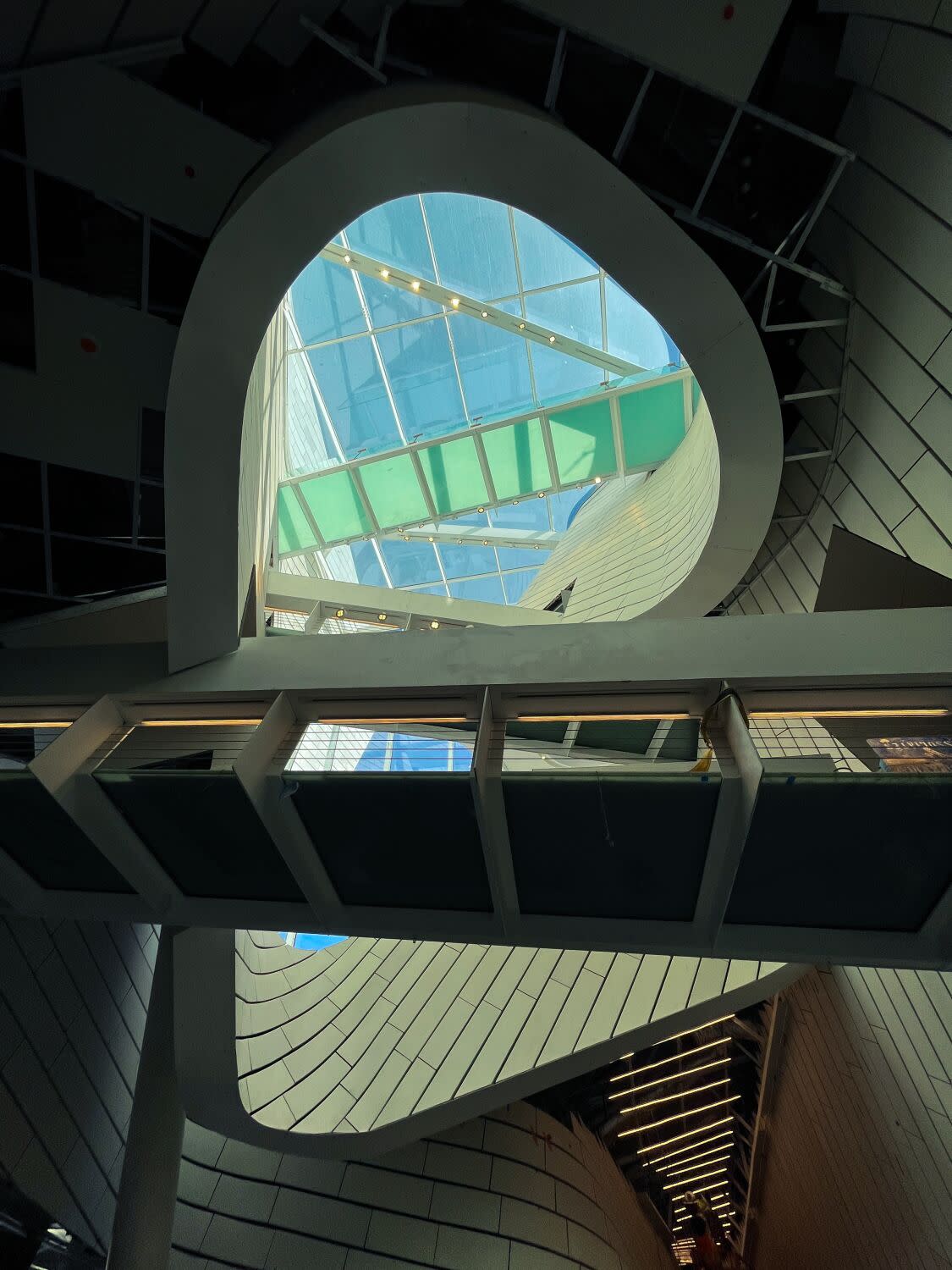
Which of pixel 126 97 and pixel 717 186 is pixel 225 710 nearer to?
pixel 126 97

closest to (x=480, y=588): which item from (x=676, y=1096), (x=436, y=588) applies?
(x=436, y=588)

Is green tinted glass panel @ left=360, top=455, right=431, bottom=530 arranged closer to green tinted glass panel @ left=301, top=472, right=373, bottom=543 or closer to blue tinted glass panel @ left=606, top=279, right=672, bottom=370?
green tinted glass panel @ left=301, top=472, right=373, bottom=543

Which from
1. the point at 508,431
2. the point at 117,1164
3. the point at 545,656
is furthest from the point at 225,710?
the point at 508,431

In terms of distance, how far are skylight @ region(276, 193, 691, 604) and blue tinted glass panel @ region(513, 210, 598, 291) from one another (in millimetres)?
27

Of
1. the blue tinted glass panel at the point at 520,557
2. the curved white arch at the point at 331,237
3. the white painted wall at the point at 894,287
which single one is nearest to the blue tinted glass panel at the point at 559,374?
the blue tinted glass panel at the point at 520,557

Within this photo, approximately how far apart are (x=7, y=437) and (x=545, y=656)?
3896 millimetres

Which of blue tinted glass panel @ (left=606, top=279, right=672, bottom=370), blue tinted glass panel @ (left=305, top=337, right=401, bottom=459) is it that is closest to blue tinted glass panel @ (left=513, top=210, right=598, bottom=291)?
blue tinted glass panel @ (left=606, top=279, right=672, bottom=370)

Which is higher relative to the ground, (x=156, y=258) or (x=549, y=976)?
(x=156, y=258)

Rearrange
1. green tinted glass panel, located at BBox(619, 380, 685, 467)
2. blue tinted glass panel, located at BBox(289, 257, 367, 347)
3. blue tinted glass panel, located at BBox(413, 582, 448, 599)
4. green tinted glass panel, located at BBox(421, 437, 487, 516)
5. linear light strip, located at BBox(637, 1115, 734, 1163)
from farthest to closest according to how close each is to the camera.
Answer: linear light strip, located at BBox(637, 1115, 734, 1163) < blue tinted glass panel, located at BBox(413, 582, 448, 599) < green tinted glass panel, located at BBox(421, 437, 487, 516) < green tinted glass panel, located at BBox(619, 380, 685, 467) < blue tinted glass panel, located at BBox(289, 257, 367, 347)

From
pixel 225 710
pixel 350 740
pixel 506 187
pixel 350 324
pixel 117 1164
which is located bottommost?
pixel 117 1164

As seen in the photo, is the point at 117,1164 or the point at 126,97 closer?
the point at 126,97

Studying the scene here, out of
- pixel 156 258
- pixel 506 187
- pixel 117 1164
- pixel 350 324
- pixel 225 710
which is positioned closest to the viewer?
pixel 156 258

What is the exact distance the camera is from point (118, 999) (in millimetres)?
9281

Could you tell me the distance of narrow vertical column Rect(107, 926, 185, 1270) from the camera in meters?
6.68
